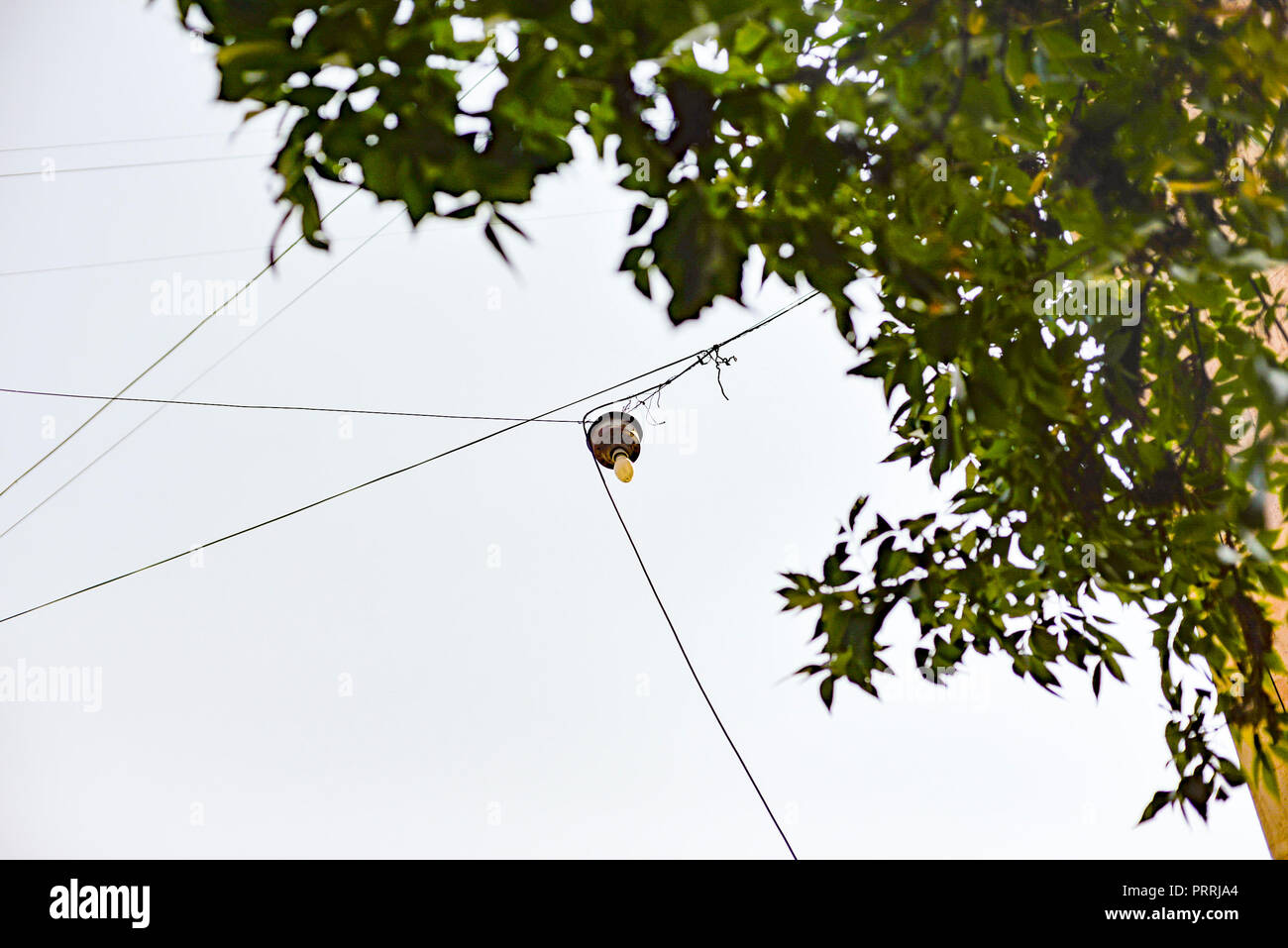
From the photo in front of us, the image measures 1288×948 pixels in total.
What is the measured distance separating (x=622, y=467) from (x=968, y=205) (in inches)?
115

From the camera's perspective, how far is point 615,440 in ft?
12.8

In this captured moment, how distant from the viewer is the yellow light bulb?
12.3 ft

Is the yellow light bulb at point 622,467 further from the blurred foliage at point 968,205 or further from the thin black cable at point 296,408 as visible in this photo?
the blurred foliage at point 968,205

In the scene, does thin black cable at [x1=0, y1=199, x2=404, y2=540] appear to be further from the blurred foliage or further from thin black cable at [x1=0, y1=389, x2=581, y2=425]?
the blurred foliage

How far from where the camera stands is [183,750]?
5.20m

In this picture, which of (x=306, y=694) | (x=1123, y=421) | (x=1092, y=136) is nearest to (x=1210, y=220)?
(x=1092, y=136)

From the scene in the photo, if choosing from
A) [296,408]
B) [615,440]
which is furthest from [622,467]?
[296,408]

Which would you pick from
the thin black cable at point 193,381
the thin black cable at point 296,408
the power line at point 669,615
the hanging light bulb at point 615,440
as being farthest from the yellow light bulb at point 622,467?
the thin black cable at point 193,381

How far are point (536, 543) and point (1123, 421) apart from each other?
14.1 feet

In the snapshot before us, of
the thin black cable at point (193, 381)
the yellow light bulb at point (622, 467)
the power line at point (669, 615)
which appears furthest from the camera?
the thin black cable at point (193, 381)

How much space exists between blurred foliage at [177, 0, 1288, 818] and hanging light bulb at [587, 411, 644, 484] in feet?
8.14

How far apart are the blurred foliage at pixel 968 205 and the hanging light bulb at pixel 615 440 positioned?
8.14 ft

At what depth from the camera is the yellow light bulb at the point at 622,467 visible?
12.3ft

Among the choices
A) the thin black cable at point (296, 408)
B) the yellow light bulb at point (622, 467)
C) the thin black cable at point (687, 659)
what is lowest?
the thin black cable at point (687, 659)
